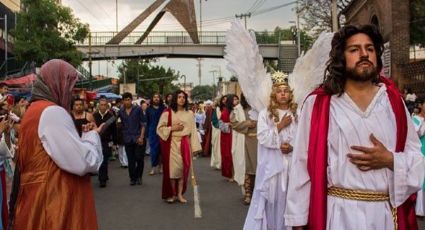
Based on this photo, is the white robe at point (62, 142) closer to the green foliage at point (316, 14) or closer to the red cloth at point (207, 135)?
the red cloth at point (207, 135)

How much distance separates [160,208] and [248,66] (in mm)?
3883

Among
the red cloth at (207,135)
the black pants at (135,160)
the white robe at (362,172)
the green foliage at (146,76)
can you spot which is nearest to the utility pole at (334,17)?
the red cloth at (207,135)

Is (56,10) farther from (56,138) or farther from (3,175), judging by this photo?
(56,138)

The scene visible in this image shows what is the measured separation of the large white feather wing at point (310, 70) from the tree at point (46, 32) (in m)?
30.4

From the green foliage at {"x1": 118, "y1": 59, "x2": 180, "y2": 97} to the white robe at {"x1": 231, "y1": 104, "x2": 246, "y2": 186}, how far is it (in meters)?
80.5

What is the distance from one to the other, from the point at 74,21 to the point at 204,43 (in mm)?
27599

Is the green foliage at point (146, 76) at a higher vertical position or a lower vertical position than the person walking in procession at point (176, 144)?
higher

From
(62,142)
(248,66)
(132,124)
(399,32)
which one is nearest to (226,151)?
(132,124)

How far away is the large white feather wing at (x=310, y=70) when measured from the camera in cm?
657

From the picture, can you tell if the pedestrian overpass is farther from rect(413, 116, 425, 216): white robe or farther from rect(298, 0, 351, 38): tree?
rect(413, 116, 425, 216): white robe

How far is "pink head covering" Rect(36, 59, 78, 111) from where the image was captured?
422cm

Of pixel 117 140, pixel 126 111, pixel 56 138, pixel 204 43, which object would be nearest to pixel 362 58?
pixel 56 138

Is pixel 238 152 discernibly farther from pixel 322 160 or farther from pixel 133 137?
pixel 322 160

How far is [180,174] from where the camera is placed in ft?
35.4
